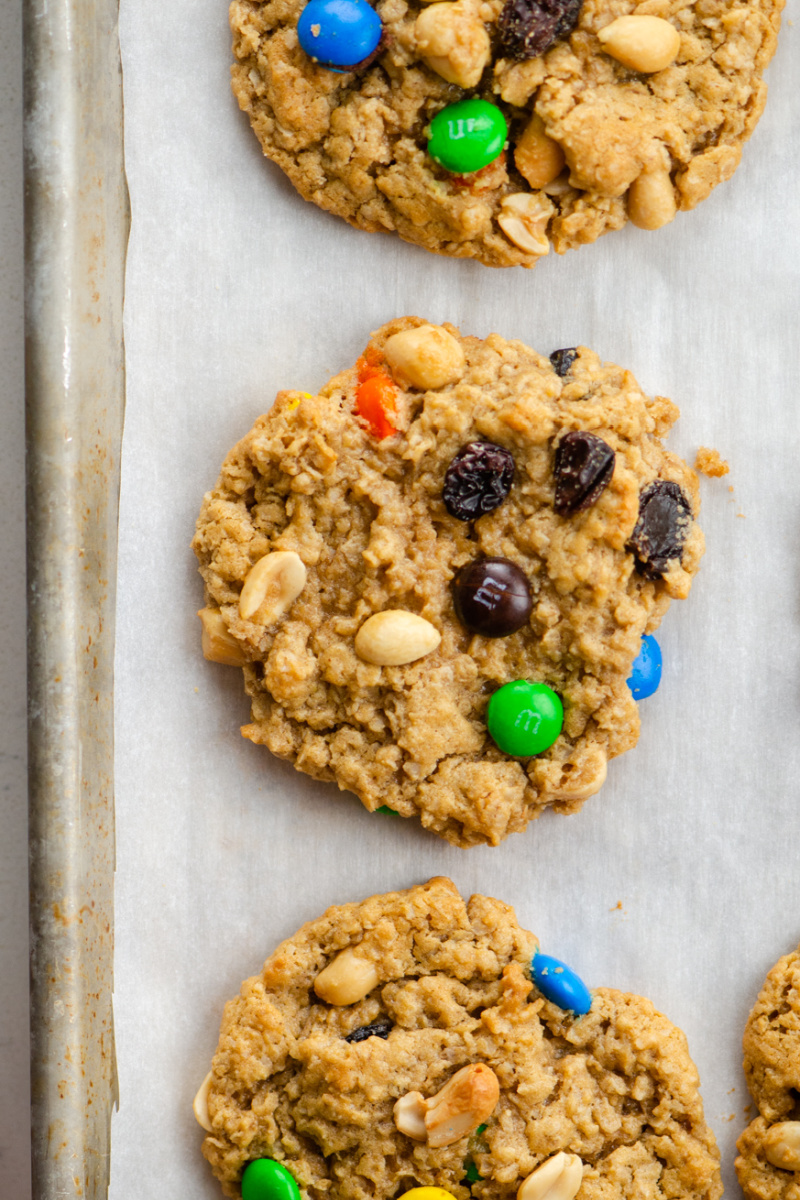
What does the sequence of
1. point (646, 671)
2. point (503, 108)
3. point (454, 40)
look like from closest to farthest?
point (454, 40) < point (503, 108) < point (646, 671)

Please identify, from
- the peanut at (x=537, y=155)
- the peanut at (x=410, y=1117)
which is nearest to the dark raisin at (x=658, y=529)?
the peanut at (x=537, y=155)

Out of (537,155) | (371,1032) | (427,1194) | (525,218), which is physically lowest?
(427,1194)

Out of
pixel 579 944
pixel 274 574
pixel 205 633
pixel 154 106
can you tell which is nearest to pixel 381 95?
pixel 154 106

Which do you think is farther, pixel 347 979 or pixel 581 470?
pixel 347 979

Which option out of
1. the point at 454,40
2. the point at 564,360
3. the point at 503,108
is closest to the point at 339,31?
the point at 454,40

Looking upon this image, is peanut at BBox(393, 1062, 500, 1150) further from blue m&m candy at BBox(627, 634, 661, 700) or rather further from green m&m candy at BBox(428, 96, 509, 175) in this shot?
green m&m candy at BBox(428, 96, 509, 175)

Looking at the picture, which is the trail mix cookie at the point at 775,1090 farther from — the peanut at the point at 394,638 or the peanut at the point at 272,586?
the peanut at the point at 272,586

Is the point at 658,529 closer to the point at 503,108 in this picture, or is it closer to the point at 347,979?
the point at 503,108
